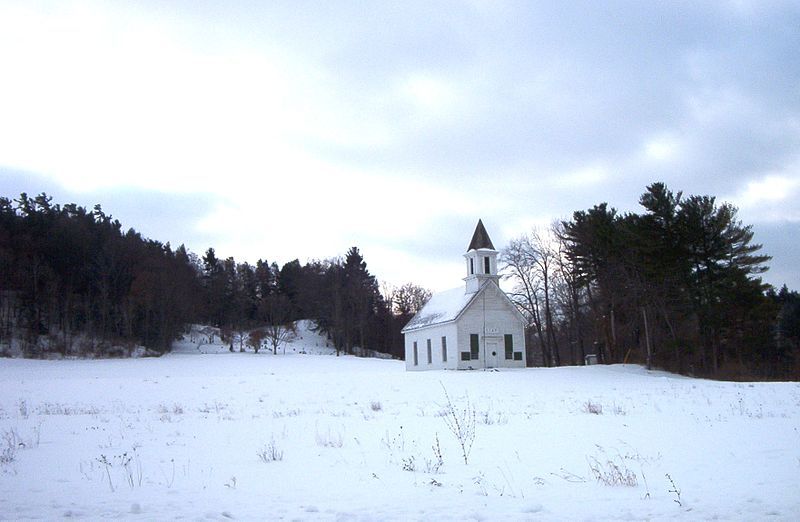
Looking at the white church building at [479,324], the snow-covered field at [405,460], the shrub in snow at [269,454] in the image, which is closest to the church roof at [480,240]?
the white church building at [479,324]

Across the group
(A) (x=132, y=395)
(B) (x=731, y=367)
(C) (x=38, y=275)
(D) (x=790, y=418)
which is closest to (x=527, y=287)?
(B) (x=731, y=367)

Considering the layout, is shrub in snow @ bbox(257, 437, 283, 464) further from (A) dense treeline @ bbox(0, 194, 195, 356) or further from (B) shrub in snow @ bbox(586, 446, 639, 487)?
(A) dense treeline @ bbox(0, 194, 195, 356)

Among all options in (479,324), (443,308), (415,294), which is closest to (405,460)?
(479,324)

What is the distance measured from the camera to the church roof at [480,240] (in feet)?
167

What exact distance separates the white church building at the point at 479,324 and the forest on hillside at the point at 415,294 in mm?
6116

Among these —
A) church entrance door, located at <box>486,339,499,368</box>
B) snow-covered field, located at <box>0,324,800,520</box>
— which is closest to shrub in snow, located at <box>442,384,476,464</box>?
snow-covered field, located at <box>0,324,800,520</box>

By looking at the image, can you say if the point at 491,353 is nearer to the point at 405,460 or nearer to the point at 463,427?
the point at 463,427

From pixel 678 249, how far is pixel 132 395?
1461 inches

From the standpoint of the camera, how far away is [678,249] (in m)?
46.7

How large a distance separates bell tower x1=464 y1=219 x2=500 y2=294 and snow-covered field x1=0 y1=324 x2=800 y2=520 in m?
29.1

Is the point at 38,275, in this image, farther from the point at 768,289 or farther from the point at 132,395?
the point at 768,289

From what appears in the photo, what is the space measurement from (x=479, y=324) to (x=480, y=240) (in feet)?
21.5

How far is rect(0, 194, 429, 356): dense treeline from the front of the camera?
65.7 metres

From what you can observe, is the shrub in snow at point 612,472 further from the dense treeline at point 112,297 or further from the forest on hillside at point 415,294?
the dense treeline at point 112,297
